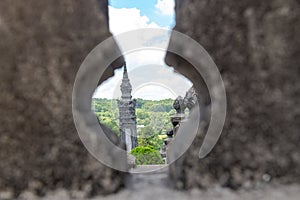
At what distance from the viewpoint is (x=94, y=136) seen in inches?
36.4

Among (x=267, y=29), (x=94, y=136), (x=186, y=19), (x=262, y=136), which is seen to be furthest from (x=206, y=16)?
(x=94, y=136)

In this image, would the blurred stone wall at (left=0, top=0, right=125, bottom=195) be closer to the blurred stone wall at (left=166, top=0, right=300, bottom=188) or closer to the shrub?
the blurred stone wall at (left=166, top=0, right=300, bottom=188)

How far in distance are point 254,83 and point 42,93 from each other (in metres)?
0.70

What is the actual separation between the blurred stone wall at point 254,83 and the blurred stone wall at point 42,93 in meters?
0.39

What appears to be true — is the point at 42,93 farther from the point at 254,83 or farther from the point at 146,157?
the point at 146,157

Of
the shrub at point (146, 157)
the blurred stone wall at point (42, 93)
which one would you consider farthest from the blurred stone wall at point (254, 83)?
the shrub at point (146, 157)

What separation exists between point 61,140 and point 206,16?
0.64m

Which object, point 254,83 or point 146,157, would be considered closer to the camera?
point 254,83

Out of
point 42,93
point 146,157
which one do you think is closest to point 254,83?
point 42,93

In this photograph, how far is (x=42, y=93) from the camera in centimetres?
91

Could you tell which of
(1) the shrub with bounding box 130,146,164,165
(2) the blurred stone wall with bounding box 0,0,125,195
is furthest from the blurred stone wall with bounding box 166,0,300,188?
(1) the shrub with bounding box 130,146,164,165

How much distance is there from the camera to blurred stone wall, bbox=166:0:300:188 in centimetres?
89

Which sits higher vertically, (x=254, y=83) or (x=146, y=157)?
(x=254, y=83)

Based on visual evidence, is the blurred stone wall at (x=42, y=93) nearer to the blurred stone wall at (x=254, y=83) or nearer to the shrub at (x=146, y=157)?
the blurred stone wall at (x=254, y=83)
